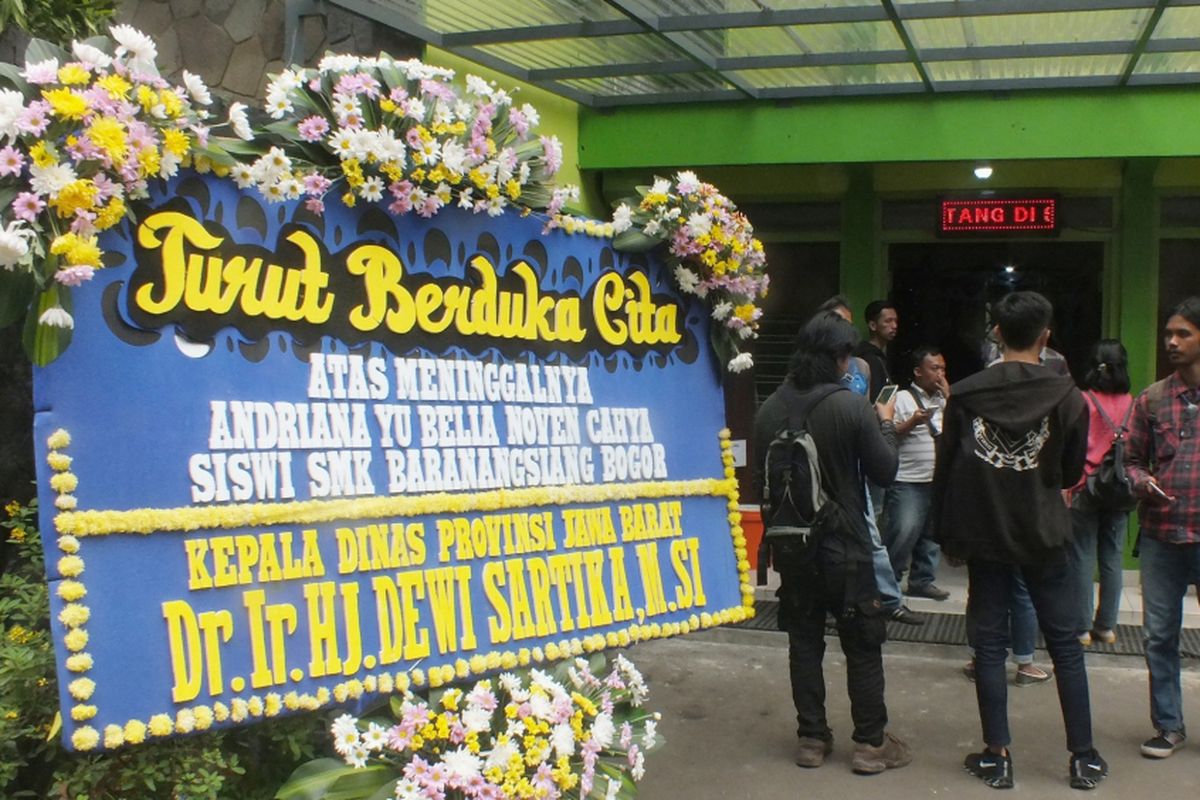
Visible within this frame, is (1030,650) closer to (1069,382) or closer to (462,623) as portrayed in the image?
(1069,382)

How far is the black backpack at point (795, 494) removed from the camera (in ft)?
14.6

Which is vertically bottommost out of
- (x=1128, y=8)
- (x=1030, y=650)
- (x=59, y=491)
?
(x=1030, y=650)

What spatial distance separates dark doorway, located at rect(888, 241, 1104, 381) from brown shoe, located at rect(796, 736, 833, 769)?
4.53 meters

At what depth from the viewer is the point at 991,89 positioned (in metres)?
7.06

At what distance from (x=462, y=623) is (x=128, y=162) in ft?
4.75

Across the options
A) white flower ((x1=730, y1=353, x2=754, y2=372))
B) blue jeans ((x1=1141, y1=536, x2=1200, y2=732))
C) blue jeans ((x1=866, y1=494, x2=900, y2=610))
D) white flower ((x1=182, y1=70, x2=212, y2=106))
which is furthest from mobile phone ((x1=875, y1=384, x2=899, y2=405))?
white flower ((x1=182, y1=70, x2=212, y2=106))

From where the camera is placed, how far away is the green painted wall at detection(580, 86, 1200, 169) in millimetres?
6996

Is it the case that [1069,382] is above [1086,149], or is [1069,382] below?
below

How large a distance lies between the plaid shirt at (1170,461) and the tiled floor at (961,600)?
2116 mm

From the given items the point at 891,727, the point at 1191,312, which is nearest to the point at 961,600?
the point at 891,727

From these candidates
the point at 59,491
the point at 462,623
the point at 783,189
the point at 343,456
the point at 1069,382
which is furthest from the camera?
the point at 783,189

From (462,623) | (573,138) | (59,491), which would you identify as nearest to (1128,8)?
(573,138)

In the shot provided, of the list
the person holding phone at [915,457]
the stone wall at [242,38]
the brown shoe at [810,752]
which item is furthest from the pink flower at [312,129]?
the person holding phone at [915,457]

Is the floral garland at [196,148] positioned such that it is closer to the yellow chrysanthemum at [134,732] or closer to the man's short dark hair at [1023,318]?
the yellow chrysanthemum at [134,732]
